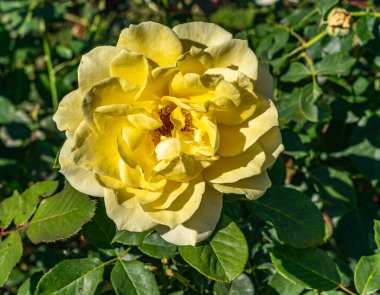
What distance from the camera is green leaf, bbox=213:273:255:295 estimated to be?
3.88 ft

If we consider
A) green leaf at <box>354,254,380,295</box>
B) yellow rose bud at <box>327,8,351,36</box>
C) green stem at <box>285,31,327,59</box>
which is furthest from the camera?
green stem at <box>285,31,327,59</box>

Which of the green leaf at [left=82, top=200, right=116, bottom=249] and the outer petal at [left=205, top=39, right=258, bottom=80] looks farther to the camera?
the green leaf at [left=82, top=200, right=116, bottom=249]

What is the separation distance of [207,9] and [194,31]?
1017mm

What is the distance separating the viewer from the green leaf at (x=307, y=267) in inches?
43.6

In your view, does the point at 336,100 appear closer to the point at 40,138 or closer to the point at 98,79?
the point at 98,79

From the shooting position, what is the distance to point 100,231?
45.9 inches

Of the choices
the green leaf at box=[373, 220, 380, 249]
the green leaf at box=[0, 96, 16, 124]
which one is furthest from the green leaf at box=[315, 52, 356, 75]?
the green leaf at box=[0, 96, 16, 124]

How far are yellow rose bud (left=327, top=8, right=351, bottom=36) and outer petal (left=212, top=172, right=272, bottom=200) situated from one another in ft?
1.98

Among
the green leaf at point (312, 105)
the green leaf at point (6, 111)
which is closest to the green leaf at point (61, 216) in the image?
the green leaf at point (312, 105)

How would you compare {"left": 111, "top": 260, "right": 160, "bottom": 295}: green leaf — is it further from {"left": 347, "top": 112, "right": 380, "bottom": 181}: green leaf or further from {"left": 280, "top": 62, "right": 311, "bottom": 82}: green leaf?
{"left": 347, "top": 112, "right": 380, "bottom": 181}: green leaf

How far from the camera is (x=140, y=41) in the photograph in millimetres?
974

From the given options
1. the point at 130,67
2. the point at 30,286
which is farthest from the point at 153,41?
the point at 30,286

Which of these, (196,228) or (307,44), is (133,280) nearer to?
(196,228)

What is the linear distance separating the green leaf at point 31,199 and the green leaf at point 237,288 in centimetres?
43
